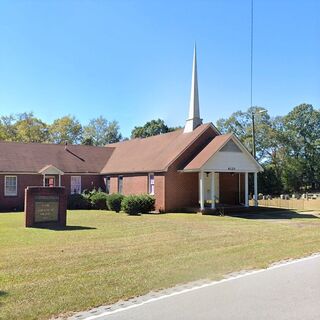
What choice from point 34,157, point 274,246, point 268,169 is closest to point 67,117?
point 268,169

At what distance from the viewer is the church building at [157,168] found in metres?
30.0

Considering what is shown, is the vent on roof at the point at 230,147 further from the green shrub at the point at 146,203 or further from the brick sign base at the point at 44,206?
the brick sign base at the point at 44,206

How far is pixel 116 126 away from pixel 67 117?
1226 centimetres

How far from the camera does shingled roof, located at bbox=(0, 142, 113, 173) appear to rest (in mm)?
35000

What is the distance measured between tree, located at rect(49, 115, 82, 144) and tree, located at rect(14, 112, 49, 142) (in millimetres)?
1306

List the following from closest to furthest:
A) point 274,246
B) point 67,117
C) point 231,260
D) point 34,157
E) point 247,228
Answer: point 231,260 < point 274,246 < point 247,228 < point 34,157 < point 67,117

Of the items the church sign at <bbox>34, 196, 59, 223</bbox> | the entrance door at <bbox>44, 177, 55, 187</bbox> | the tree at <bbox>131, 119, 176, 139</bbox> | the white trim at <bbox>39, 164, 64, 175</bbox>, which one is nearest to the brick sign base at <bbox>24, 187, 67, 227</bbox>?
the church sign at <bbox>34, 196, 59, 223</bbox>

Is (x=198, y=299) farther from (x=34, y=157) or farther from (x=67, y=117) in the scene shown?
(x=67, y=117)

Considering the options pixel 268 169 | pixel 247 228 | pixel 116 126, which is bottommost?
pixel 247 228

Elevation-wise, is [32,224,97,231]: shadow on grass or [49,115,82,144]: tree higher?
[49,115,82,144]: tree

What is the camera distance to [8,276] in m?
9.25

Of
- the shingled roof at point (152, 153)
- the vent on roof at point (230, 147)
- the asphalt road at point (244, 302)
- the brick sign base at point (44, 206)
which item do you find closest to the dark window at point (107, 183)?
the shingled roof at point (152, 153)

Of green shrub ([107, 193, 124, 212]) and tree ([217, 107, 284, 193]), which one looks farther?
tree ([217, 107, 284, 193])

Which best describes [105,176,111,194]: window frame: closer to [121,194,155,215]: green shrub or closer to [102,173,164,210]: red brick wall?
[102,173,164,210]: red brick wall
